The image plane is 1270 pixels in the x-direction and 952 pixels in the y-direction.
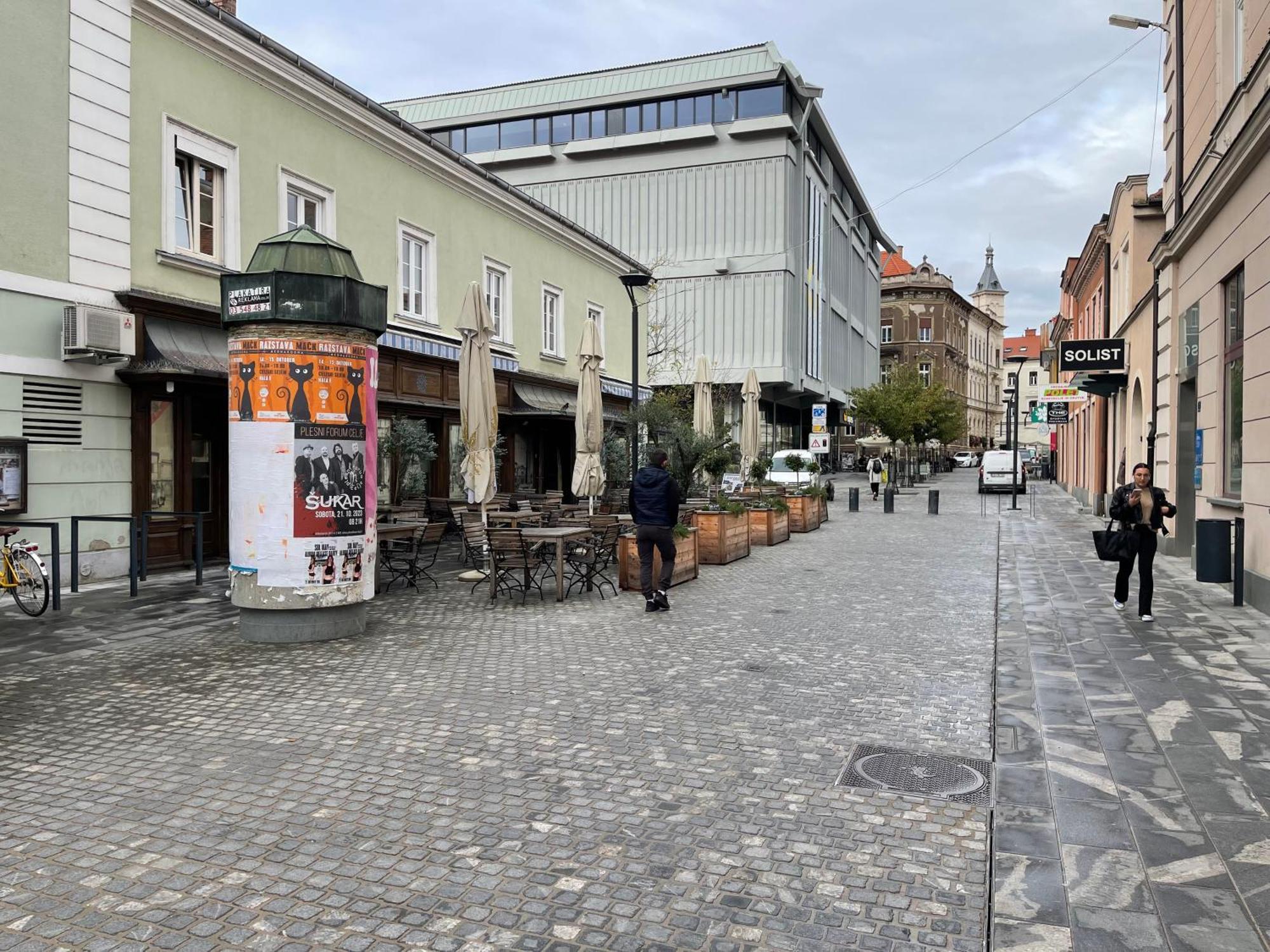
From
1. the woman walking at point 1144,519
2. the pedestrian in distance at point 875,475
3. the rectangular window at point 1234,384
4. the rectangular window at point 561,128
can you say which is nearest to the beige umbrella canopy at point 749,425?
the rectangular window at point 1234,384

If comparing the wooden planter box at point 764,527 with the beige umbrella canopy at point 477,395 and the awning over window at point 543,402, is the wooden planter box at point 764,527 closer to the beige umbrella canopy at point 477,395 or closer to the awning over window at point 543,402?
the awning over window at point 543,402

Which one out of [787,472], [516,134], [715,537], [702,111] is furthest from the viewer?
[516,134]

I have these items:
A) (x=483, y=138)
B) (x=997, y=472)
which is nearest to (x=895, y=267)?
(x=483, y=138)

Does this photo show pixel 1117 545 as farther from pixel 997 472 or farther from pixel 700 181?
pixel 700 181

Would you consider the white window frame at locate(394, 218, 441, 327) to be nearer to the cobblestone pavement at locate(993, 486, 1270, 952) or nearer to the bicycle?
the bicycle

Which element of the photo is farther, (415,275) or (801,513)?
(801,513)

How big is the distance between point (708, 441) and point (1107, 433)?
568 inches

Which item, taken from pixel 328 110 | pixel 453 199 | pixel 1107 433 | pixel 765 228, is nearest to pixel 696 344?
pixel 765 228

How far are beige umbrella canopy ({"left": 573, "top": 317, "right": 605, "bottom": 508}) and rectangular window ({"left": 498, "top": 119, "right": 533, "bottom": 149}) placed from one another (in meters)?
38.1

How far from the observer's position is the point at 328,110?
15750 millimetres

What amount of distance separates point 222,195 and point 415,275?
506 centimetres

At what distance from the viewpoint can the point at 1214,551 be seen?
34.9 ft

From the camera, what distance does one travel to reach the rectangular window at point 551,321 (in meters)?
23.5

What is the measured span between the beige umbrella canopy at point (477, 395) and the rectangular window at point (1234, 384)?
30.6 ft
